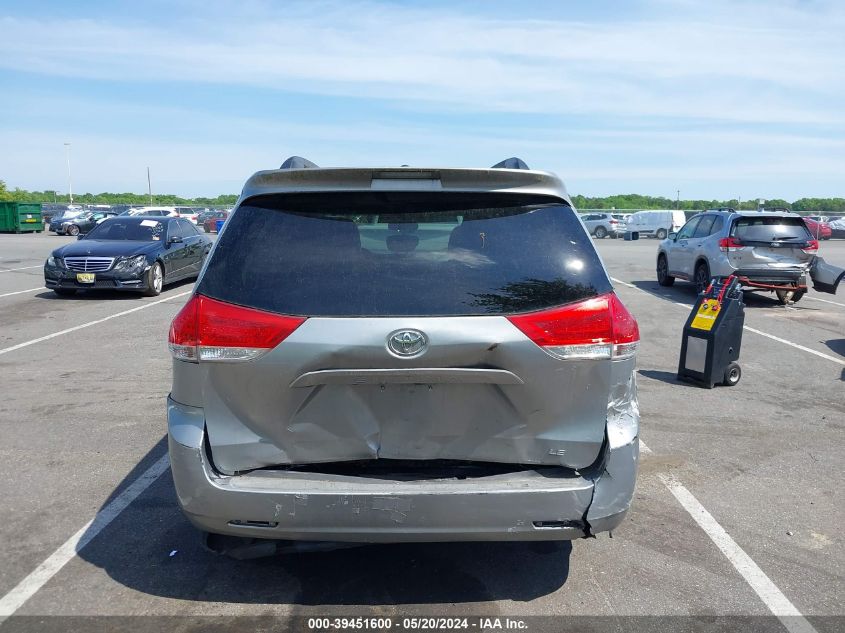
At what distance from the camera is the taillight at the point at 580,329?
3.04 m

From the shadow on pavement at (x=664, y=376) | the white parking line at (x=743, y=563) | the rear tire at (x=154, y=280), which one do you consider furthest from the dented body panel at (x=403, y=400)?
the rear tire at (x=154, y=280)

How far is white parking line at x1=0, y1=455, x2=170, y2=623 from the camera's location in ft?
11.2

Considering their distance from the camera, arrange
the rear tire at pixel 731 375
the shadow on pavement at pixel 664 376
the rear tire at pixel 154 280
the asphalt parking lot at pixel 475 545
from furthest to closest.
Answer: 1. the rear tire at pixel 154 280
2. the shadow on pavement at pixel 664 376
3. the rear tire at pixel 731 375
4. the asphalt parking lot at pixel 475 545

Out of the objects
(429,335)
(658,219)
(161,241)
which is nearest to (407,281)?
(429,335)

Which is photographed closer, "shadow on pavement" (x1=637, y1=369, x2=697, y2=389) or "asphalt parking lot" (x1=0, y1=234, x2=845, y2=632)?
"asphalt parking lot" (x1=0, y1=234, x2=845, y2=632)

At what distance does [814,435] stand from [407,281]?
14.9ft

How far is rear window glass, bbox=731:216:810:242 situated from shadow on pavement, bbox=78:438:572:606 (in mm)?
12246

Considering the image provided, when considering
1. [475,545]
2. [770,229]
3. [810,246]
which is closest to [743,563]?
[475,545]

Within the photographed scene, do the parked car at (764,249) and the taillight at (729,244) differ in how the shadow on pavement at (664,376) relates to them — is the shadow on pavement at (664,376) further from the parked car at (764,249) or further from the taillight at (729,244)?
the taillight at (729,244)

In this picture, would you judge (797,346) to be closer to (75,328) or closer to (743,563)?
(743,563)

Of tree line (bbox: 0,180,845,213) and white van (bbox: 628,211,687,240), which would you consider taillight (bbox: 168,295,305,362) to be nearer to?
white van (bbox: 628,211,687,240)

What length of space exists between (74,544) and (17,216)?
141ft

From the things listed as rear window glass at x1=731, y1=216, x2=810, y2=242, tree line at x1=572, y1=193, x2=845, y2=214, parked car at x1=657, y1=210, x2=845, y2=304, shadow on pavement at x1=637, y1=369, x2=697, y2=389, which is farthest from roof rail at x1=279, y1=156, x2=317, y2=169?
tree line at x1=572, y1=193, x2=845, y2=214

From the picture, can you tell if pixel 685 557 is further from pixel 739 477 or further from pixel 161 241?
pixel 161 241
